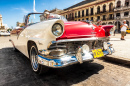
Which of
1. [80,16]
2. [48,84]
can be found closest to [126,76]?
[48,84]

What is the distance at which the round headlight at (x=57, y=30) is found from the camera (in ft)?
5.87

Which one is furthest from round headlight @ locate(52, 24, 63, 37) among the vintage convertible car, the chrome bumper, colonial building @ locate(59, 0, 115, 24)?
colonial building @ locate(59, 0, 115, 24)

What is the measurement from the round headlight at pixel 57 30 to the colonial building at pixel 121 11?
3021 centimetres

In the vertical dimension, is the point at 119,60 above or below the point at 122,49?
below

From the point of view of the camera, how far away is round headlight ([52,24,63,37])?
179 cm

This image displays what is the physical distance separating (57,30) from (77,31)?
46 centimetres

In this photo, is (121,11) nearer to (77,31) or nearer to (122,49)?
(122,49)

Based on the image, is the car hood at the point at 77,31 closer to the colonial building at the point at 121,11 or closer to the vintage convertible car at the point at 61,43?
the vintage convertible car at the point at 61,43

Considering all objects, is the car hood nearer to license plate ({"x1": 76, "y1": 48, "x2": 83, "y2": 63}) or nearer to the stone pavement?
license plate ({"x1": 76, "y1": 48, "x2": 83, "y2": 63})

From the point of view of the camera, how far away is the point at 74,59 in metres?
1.81

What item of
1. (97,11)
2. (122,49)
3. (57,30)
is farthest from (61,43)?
(97,11)

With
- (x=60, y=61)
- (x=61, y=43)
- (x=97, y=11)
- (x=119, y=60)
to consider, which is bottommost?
(x=119, y=60)

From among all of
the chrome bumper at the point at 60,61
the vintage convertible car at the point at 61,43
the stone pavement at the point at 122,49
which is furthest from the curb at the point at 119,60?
the chrome bumper at the point at 60,61

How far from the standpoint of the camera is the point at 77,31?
2033 millimetres
